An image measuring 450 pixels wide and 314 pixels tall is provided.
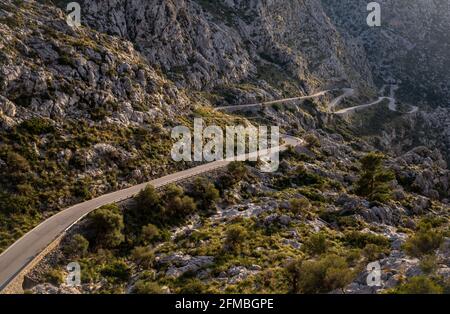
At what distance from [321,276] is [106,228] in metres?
29.0

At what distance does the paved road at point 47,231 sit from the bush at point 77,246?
2.27m

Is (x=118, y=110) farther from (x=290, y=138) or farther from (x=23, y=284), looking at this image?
(x=290, y=138)

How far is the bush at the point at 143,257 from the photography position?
155 ft

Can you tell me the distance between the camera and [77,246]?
48094mm

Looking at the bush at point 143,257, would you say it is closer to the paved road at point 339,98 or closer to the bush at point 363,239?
the bush at point 363,239

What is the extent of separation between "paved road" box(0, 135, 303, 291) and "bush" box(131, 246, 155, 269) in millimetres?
10432

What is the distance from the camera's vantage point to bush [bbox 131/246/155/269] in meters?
47.3

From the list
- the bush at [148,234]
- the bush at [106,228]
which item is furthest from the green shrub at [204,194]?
the bush at [106,228]

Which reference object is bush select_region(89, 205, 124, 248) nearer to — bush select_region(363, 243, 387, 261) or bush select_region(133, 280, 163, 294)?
bush select_region(133, 280, 163, 294)

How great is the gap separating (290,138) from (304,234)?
57.9 m

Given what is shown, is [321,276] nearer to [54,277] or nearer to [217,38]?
[54,277]

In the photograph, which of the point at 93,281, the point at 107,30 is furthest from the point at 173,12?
the point at 93,281

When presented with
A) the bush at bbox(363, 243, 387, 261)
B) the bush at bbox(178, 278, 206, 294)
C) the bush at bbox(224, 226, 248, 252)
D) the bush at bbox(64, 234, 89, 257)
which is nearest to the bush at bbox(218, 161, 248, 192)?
the bush at bbox(224, 226, 248, 252)

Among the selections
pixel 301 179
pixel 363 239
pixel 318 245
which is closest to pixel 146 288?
pixel 318 245
